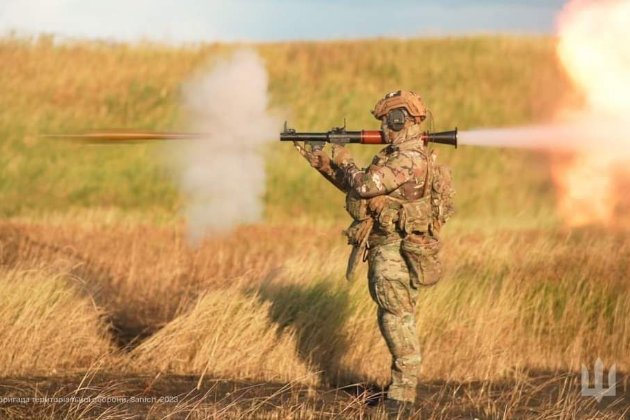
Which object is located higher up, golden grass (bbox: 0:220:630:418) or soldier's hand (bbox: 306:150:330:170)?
soldier's hand (bbox: 306:150:330:170)

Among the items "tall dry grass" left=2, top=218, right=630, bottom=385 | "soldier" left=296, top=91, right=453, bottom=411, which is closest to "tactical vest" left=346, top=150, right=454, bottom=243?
"soldier" left=296, top=91, right=453, bottom=411

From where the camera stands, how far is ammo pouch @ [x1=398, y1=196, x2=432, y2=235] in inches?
303

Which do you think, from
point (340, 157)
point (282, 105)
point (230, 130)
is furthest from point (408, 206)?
point (282, 105)

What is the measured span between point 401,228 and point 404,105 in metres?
0.75

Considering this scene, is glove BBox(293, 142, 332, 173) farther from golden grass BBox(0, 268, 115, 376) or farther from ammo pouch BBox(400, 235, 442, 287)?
golden grass BBox(0, 268, 115, 376)

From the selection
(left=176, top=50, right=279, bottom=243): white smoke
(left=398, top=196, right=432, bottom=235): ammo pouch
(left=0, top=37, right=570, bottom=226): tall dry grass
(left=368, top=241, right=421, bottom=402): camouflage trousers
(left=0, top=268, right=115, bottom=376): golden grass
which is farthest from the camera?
(left=0, top=37, right=570, bottom=226): tall dry grass

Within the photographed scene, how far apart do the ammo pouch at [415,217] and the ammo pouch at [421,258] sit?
0.07 metres

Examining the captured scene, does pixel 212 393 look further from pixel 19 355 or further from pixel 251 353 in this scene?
pixel 19 355

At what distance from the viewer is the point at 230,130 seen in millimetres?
8922

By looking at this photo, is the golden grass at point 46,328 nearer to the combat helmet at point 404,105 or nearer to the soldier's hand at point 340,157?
the soldier's hand at point 340,157

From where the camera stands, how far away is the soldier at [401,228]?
7.72m

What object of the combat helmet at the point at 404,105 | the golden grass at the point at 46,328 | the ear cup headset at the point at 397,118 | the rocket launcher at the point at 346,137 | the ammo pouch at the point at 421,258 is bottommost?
the golden grass at the point at 46,328

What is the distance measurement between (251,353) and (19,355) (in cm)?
165

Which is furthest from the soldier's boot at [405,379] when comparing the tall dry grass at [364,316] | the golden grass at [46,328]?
the golden grass at [46,328]
